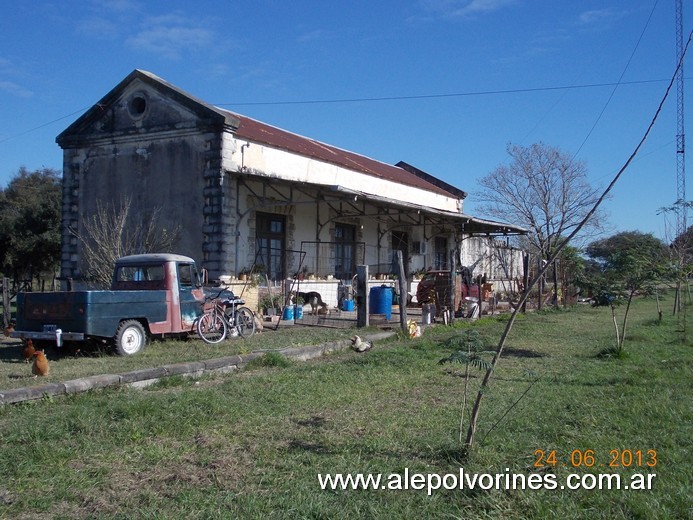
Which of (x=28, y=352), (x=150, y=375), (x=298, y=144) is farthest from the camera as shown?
(x=298, y=144)

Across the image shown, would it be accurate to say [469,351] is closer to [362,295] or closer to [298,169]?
[362,295]

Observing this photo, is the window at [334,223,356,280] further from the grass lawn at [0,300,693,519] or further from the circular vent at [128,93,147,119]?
the grass lawn at [0,300,693,519]

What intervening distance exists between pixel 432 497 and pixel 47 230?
26.2 m

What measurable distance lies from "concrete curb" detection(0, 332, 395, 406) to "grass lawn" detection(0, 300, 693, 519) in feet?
0.56

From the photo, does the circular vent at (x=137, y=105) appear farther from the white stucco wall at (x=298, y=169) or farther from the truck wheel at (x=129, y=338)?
the truck wheel at (x=129, y=338)

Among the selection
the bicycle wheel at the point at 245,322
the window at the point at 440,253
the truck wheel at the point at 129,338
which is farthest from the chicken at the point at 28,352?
the window at the point at 440,253

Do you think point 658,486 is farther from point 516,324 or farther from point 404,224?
A: point 404,224

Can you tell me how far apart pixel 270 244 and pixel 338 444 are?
13.0 m

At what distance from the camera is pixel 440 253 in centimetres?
2831

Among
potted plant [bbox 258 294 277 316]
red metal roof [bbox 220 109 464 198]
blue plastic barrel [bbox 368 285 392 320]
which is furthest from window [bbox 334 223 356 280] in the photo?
blue plastic barrel [bbox 368 285 392 320]

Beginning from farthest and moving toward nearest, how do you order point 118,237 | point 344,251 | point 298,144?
point 344,251
point 298,144
point 118,237

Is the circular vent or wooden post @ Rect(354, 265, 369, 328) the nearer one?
wooden post @ Rect(354, 265, 369, 328)

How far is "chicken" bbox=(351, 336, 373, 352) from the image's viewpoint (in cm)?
1191

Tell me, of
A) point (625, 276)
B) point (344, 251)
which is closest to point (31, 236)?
point (344, 251)
